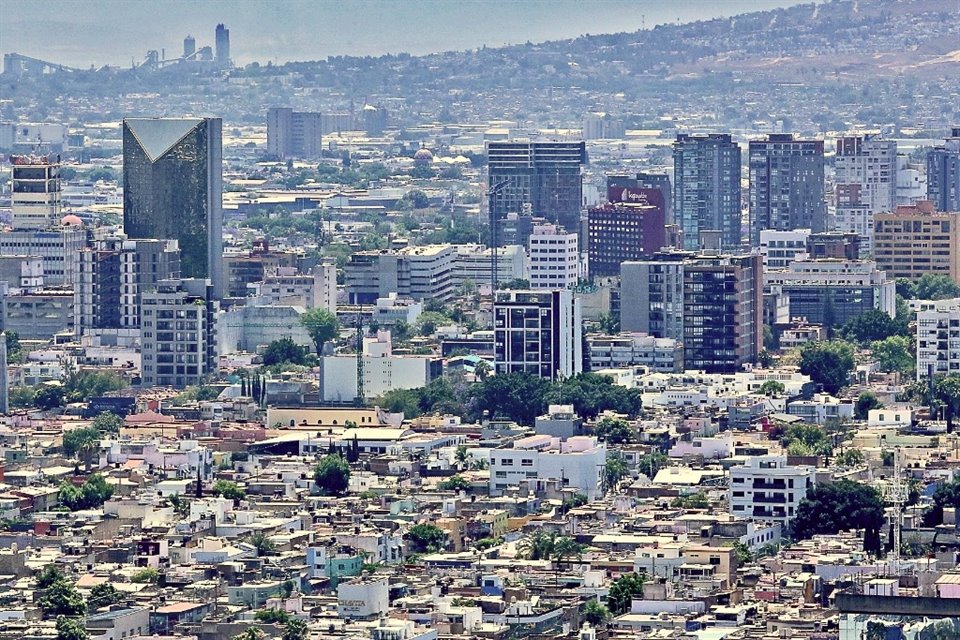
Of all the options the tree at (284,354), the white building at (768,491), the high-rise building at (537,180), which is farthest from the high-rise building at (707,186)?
the white building at (768,491)

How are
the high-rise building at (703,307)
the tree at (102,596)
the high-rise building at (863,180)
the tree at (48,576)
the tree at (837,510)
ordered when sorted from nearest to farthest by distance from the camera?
the tree at (102,596), the tree at (48,576), the tree at (837,510), the high-rise building at (703,307), the high-rise building at (863,180)

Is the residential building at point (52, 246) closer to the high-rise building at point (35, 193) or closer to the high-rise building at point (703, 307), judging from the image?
the high-rise building at point (35, 193)

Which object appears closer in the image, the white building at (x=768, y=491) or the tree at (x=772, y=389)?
the white building at (x=768, y=491)

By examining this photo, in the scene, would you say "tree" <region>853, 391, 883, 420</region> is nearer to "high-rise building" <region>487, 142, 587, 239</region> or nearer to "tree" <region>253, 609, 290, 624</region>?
"tree" <region>253, 609, 290, 624</region>

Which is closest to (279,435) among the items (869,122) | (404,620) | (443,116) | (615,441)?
(615,441)

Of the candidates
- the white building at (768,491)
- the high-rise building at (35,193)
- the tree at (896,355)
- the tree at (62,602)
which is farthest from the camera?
the high-rise building at (35,193)

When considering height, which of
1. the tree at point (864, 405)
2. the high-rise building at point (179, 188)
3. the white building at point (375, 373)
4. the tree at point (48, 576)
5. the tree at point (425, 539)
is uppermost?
the high-rise building at point (179, 188)

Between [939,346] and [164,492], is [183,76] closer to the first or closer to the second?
[939,346]

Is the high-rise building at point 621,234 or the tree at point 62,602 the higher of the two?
the high-rise building at point 621,234
